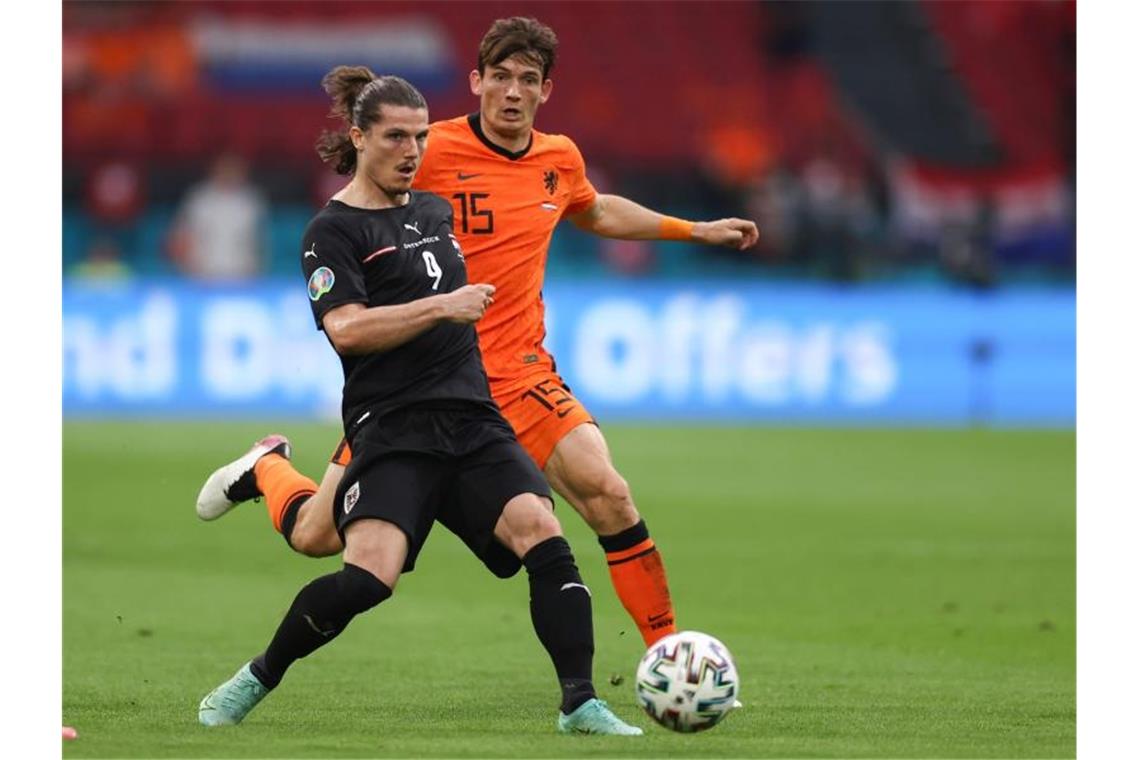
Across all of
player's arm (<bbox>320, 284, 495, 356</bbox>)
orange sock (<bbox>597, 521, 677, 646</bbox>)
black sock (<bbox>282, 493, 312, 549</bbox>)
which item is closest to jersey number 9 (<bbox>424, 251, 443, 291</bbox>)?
player's arm (<bbox>320, 284, 495, 356</bbox>)

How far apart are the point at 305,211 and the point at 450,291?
2111 centimetres

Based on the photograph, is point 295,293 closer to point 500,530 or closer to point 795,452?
point 795,452

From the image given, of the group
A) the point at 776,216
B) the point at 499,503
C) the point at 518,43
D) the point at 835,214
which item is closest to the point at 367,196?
the point at 499,503

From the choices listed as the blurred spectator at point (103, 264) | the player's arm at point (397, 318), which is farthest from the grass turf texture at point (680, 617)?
the blurred spectator at point (103, 264)

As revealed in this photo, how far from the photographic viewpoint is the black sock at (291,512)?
7520 mm

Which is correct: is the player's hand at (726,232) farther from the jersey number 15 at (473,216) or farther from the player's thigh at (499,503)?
the player's thigh at (499,503)

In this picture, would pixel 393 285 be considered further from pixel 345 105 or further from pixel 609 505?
pixel 609 505

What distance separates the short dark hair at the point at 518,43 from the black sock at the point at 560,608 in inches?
75.4

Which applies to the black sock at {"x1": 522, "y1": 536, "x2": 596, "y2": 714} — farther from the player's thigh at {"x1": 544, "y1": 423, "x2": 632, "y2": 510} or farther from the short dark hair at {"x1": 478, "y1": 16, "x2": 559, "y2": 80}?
the short dark hair at {"x1": 478, "y1": 16, "x2": 559, "y2": 80}

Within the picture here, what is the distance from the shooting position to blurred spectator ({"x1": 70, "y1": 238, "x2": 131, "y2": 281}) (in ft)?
76.0

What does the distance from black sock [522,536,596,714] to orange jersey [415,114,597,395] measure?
118cm

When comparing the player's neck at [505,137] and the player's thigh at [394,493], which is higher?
the player's neck at [505,137]

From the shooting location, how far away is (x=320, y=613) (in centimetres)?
642
